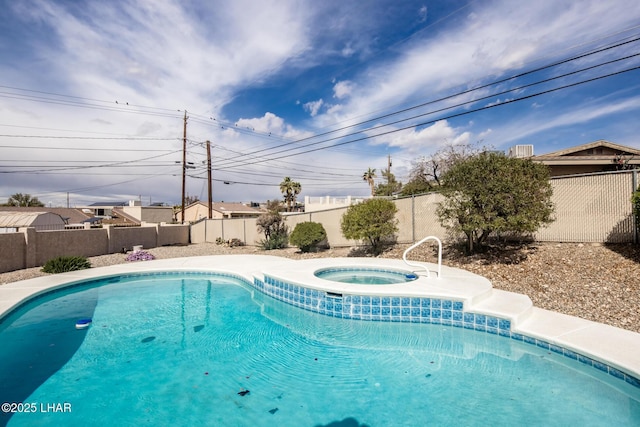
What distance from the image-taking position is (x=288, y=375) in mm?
4035

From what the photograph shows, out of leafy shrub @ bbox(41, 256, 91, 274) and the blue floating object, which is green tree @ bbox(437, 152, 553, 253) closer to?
the blue floating object

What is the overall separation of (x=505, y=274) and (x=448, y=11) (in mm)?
8332

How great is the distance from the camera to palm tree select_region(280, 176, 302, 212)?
3741 cm

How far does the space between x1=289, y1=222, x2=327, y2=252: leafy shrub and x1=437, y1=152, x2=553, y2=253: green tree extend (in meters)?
6.76

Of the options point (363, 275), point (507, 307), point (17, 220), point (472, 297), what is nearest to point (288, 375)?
point (472, 297)

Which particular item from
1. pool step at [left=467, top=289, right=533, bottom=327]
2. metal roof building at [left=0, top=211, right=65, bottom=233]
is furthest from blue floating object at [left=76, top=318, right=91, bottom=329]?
metal roof building at [left=0, top=211, right=65, bottom=233]

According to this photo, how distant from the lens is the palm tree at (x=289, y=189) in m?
37.4

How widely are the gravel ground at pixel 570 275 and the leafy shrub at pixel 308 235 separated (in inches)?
211

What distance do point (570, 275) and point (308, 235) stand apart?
925 cm

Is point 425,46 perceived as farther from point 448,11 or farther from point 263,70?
point 263,70

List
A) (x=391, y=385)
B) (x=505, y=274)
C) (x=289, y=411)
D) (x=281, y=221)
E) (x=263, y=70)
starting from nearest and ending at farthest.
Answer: (x=289, y=411) < (x=391, y=385) < (x=505, y=274) < (x=263, y=70) < (x=281, y=221)

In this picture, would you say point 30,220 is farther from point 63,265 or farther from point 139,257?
point 63,265

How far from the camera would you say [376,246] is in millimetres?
12375

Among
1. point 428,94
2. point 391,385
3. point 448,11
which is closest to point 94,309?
point 391,385
